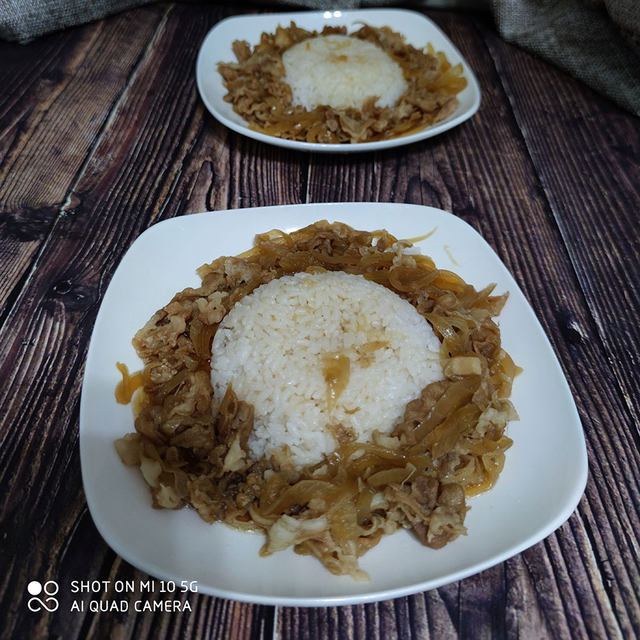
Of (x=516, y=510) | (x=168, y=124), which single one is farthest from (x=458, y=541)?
(x=168, y=124)

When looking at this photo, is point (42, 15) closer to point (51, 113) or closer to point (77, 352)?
point (51, 113)

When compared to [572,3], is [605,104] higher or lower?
lower

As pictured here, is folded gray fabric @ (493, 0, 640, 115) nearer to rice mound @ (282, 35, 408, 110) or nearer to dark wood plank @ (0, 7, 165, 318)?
rice mound @ (282, 35, 408, 110)

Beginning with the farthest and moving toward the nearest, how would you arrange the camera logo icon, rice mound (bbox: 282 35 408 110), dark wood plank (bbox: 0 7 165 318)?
rice mound (bbox: 282 35 408 110) → dark wood plank (bbox: 0 7 165 318) → the camera logo icon

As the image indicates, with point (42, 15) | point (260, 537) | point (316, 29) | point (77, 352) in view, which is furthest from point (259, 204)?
point (42, 15)

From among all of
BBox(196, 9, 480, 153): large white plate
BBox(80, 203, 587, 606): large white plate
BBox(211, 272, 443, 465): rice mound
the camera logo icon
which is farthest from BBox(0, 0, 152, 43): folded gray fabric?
the camera logo icon

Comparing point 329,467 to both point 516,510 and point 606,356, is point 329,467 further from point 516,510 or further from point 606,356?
point 606,356

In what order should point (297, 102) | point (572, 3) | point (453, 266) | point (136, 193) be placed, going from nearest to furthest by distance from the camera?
point (453, 266) < point (136, 193) < point (297, 102) < point (572, 3)
